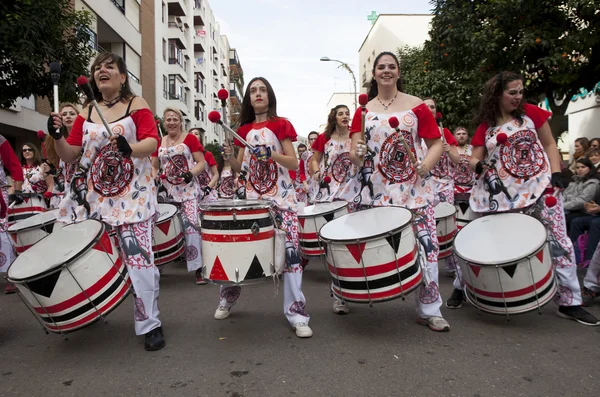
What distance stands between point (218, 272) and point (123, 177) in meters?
0.94

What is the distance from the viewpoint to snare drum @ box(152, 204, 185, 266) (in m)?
5.23

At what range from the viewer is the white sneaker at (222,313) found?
4.10 meters

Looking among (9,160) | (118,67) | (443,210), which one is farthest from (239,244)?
(9,160)

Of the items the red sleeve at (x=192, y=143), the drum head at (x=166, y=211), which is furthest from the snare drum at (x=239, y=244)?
the red sleeve at (x=192, y=143)

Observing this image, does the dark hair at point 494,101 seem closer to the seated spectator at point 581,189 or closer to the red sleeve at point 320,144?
the red sleeve at point 320,144

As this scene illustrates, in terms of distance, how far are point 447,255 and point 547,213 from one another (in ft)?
5.07

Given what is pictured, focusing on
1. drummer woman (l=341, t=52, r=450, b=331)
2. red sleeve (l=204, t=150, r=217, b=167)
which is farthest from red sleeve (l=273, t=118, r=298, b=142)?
red sleeve (l=204, t=150, r=217, b=167)

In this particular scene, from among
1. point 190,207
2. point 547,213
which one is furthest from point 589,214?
point 190,207

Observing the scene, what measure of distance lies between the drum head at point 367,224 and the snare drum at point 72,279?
144cm

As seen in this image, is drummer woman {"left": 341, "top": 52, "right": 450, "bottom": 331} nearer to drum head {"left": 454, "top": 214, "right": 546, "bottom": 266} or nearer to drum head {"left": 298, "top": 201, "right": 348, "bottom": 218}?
drum head {"left": 454, "top": 214, "right": 546, "bottom": 266}

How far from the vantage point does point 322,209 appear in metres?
5.70

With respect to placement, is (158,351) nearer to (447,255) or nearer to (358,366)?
(358,366)

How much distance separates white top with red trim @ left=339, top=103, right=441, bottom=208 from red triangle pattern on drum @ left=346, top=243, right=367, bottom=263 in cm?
65

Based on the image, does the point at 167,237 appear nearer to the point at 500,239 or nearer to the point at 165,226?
the point at 165,226
